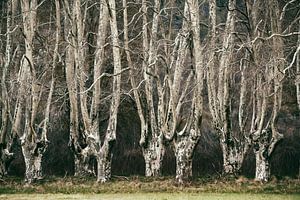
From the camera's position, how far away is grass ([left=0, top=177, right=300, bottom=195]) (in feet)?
58.2

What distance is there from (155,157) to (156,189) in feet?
14.5

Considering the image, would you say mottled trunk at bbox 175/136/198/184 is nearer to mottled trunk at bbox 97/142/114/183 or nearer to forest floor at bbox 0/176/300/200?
forest floor at bbox 0/176/300/200

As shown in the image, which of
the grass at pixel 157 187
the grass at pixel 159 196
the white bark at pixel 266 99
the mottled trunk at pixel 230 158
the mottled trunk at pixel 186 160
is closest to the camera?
the grass at pixel 159 196

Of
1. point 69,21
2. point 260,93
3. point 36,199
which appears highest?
point 69,21

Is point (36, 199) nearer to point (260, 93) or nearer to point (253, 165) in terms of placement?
point (260, 93)

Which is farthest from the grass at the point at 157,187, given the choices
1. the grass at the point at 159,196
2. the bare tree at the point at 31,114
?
the bare tree at the point at 31,114

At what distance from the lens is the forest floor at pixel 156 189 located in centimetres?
1661

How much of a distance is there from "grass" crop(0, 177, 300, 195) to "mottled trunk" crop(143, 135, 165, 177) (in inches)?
64.5

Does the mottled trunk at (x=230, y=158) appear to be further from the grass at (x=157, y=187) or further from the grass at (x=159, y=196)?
the grass at (x=159, y=196)

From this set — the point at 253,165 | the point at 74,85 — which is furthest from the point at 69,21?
the point at 253,165

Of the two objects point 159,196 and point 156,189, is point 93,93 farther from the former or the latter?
point 159,196

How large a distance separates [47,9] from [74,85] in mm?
5961

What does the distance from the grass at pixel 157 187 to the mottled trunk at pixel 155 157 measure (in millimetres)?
1639

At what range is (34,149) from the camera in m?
21.0
